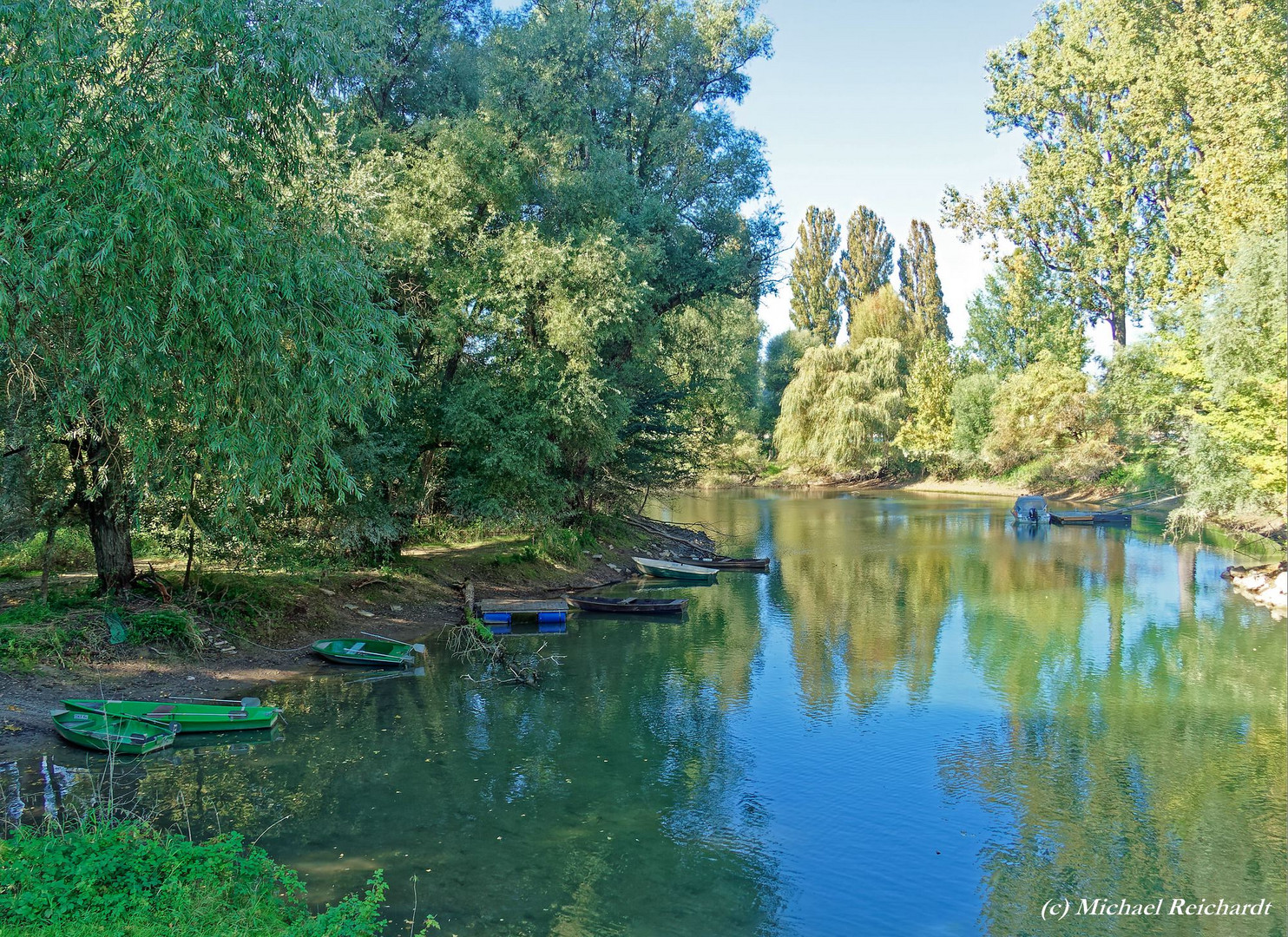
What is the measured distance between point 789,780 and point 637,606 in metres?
11.4

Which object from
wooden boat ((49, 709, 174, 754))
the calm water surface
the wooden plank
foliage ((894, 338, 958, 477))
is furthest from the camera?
foliage ((894, 338, 958, 477))

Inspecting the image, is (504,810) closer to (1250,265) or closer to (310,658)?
(310,658)

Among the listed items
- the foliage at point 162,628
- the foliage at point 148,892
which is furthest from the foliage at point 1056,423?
the foliage at point 148,892

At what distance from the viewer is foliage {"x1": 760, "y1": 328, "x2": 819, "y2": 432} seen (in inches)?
2552

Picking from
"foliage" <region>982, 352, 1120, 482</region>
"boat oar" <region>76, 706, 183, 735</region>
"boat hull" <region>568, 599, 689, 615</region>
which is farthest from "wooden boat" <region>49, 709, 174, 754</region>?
"foliage" <region>982, 352, 1120, 482</region>

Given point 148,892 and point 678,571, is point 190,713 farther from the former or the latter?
point 678,571

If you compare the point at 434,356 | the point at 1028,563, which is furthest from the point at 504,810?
the point at 1028,563

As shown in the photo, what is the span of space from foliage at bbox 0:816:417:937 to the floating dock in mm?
13887

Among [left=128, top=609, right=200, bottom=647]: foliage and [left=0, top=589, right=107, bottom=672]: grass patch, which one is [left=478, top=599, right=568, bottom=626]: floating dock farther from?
[left=0, top=589, right=107, bottom=672]: grass patch

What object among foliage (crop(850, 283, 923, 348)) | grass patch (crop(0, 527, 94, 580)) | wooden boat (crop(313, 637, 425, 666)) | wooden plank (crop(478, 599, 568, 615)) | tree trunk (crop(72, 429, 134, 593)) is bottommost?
wooden boat (crop(313, 637, 425, 666))

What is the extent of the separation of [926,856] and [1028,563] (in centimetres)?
2471

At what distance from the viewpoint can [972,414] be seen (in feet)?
195

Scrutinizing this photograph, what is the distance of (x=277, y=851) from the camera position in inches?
402

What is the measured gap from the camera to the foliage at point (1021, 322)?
48.3 meters
